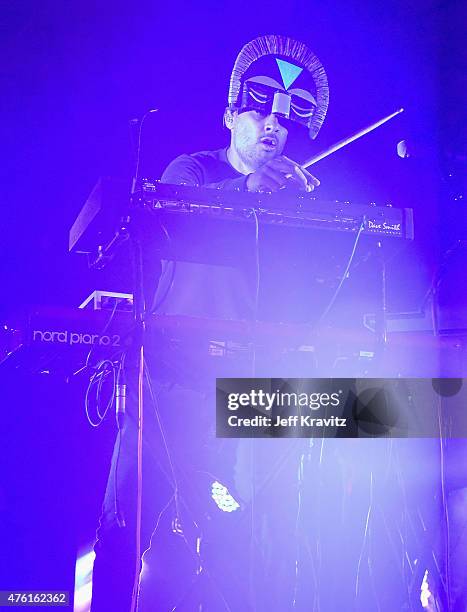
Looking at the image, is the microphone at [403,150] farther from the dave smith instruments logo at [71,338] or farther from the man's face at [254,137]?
the dave smith instruments logo at [71,338]

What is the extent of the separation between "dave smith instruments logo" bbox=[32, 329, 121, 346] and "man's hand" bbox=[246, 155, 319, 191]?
1.53 feet

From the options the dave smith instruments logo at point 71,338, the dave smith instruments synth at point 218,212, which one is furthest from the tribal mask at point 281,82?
the dave smith instruments logo at point 71,338

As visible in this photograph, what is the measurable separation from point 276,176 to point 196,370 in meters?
0.46

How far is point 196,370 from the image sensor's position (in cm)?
150

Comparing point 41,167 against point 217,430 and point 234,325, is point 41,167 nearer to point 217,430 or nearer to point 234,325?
point 234,325

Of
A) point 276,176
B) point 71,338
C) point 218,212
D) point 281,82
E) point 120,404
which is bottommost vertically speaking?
point 120,404

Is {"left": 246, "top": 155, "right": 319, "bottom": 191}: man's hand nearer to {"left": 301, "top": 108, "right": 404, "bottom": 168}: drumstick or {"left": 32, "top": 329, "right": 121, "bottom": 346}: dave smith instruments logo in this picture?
{"left": 301, "top": 108, "right": 404, "bottom": 168}: drumstick

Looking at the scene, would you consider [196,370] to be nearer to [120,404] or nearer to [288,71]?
[120,404]

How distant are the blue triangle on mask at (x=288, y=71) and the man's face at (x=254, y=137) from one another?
103mm

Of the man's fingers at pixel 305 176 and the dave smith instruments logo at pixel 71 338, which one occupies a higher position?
the man's fingers at pixel 305 176

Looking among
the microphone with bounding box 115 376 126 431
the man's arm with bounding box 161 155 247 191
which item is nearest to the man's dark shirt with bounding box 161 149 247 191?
the man's arm with bounding box 161 155 247 191

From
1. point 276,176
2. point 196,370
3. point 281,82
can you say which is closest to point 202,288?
point 196,370

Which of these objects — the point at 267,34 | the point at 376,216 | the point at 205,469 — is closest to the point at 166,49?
the point at 267,34

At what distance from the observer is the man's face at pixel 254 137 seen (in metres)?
1.74
